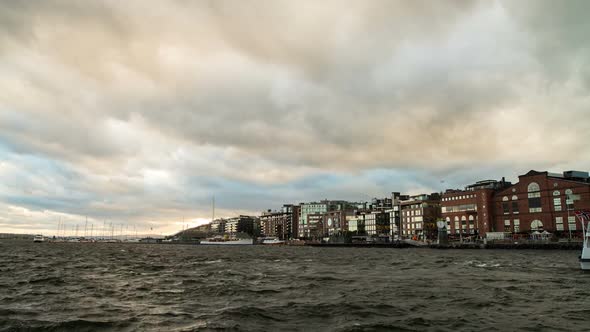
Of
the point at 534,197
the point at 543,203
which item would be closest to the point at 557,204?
the point at 543,203

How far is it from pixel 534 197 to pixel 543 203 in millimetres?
3894

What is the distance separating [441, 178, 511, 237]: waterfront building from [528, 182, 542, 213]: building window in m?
15.8

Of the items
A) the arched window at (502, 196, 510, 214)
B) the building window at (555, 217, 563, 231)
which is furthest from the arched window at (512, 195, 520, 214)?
the building window at (555, 217, 563, 231)

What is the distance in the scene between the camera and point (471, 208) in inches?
6821

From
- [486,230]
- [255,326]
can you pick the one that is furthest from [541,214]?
[255,326]

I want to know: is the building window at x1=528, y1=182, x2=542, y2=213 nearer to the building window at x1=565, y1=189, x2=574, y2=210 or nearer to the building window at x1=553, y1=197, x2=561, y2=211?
the building window at x1=553, y1=197, x2=561, y2=211

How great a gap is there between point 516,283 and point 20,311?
3692cm

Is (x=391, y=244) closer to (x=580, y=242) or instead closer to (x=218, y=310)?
(x=580, y=242)

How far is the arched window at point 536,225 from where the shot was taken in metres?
149

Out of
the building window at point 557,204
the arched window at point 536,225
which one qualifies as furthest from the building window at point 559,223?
the arched window at point 536,225

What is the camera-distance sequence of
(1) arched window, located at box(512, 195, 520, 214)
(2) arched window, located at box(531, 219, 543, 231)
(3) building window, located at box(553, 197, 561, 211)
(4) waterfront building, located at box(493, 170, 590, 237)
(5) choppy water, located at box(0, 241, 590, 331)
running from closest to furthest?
(5) choppy water, located at box(0, 241, 590, 331) → (4) waterfront building, located at box(493, 170, 590, 237) → (3) building window, located at box(553, 197, 561, 211) → (2) arched window, located at box(531, 219, 543, 231) → (1) arched window, located at box(512, 195, 520, 214)

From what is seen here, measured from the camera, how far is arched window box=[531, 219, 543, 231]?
149 meters

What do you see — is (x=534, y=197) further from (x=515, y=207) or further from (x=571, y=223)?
(x=571, y=223)

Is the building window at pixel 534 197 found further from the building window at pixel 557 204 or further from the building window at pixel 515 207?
the building window at pixel 515 207
